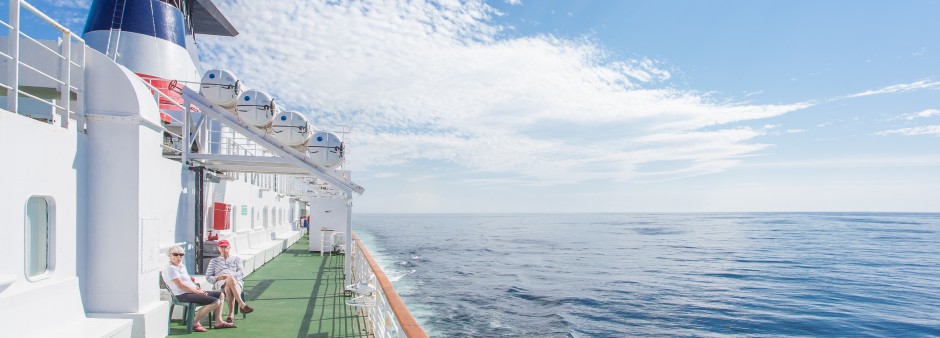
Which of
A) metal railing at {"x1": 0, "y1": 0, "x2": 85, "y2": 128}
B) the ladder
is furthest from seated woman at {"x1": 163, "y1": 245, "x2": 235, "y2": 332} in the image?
the ladder

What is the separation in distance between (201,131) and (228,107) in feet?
3.54

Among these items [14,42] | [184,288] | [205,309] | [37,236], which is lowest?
[205,309]

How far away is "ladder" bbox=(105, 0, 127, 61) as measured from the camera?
12.2 metres

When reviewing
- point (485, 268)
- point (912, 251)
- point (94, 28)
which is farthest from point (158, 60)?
point (912, 251)

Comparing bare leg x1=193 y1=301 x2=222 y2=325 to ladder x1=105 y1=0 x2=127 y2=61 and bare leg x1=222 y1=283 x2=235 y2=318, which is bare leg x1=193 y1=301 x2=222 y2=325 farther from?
ladder x1=105 y1=0 x2=127 y2=61

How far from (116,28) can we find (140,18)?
53 centimetres

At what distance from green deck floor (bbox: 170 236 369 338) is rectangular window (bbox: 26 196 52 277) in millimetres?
1909

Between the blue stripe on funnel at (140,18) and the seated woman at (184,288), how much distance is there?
331 inches

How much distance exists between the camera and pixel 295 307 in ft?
26.2

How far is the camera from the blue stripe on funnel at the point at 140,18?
40.3ft

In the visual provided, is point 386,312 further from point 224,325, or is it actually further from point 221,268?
point 221,268

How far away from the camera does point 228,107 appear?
32.0 ft

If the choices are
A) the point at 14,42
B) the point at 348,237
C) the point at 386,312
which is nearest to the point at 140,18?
the point at 348,237

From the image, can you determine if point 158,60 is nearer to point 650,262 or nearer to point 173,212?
point 173,212
